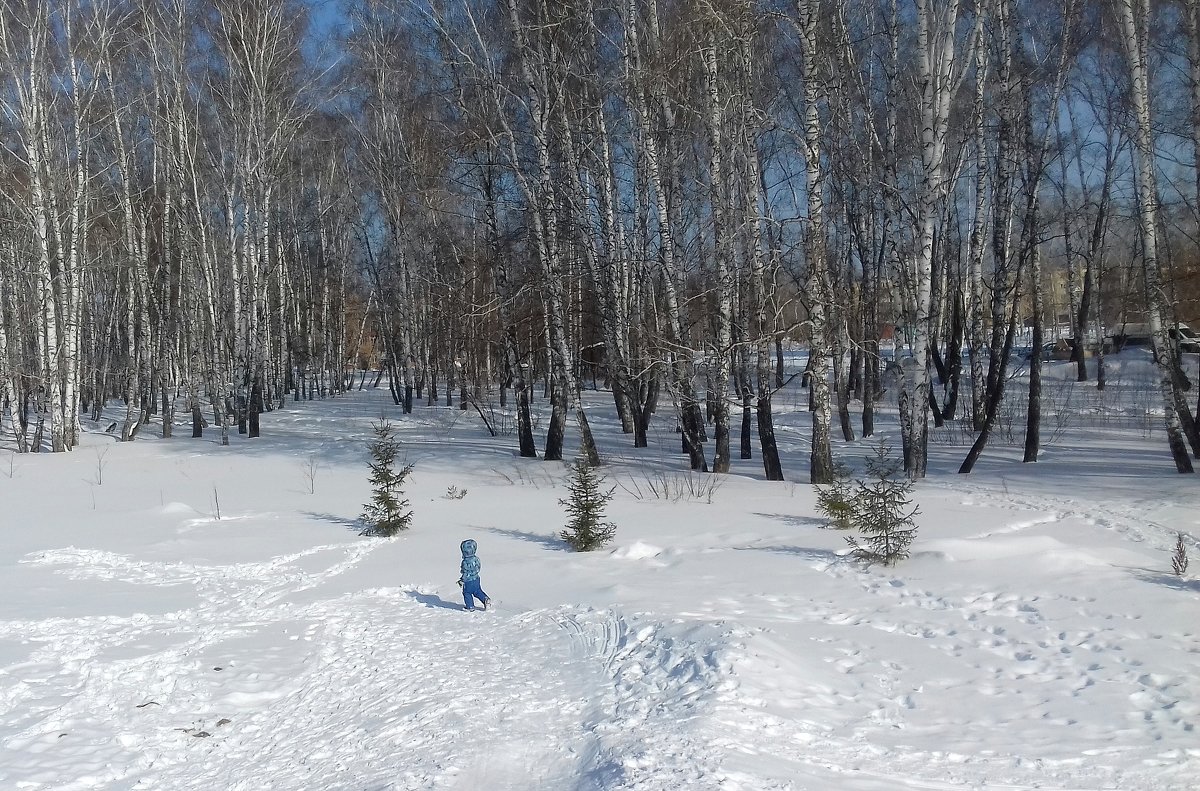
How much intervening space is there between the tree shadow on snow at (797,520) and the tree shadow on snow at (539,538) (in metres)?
2.61

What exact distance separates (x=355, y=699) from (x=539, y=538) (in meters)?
4.61

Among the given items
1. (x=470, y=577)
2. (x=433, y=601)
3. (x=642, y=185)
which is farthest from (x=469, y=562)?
(x=642, y=185)

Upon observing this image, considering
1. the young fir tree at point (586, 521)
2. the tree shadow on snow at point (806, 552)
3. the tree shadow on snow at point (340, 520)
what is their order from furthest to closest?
the tree shadow on snow at point (340, 520) → the young fir tree at point (586, 521) → the tree shadow on snow at point (806, 552)

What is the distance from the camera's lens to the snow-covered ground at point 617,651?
4.24 meters

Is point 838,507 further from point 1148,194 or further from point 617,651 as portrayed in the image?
point 1148,194

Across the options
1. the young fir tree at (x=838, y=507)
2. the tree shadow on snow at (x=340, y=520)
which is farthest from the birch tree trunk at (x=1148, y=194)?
the tree shadow on snow at (x=340, y=520)

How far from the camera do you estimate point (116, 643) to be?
6.25 metres

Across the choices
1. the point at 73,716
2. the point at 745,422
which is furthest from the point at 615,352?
the point at 73,716

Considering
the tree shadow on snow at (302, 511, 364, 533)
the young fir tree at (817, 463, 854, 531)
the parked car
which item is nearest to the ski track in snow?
the tree shadow on snow at (302, 511, 364, 533)

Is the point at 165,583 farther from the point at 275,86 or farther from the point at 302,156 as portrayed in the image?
the point at 302,156

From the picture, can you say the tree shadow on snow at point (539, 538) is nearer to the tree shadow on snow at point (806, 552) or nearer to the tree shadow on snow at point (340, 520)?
the tree shadow on snow at point (340, 520)

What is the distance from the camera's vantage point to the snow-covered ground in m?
4.24

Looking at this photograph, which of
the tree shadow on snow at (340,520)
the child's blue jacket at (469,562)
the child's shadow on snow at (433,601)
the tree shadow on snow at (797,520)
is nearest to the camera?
the child's blue jacket at (469,562)

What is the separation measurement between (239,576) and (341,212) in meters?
29.8
